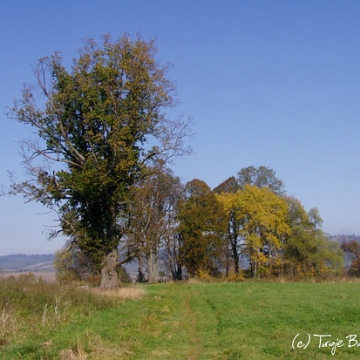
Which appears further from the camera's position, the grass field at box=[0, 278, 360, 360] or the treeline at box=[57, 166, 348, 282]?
the treeline at box=[57, 166, 348, 282]

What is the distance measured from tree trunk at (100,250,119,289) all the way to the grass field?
7.08 metres

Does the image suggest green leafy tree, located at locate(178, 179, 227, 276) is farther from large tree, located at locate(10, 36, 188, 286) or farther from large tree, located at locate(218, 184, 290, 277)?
large tree, located at locate(10, 36, 188, 286)

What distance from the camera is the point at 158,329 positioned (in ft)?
47.7

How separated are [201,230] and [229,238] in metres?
5.69

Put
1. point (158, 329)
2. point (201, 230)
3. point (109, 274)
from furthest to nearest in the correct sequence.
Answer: point (201, 230)
point (109, 274)
point (158, 329)

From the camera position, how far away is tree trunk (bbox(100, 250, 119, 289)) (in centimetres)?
2678

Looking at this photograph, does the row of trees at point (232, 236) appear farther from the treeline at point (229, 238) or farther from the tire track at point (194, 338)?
the tire track at point (194, 338)

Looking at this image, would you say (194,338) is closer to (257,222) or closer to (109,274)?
(109,274)

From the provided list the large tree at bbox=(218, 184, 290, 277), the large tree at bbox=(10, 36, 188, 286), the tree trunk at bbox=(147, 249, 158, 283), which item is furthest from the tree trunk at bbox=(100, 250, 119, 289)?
the large tree at bbox=(218, 184, 290, 277)

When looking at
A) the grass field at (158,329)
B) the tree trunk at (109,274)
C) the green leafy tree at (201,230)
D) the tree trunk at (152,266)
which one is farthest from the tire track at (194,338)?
the tree trunk at (152,266)

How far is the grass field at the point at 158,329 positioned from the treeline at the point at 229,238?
33487 mm

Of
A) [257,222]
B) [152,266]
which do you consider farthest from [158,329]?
[152,266]

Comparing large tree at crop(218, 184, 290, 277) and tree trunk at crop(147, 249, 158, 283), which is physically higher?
large tree at crop(218, 184, 290, 277)

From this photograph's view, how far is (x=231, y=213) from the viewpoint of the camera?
192 ft
